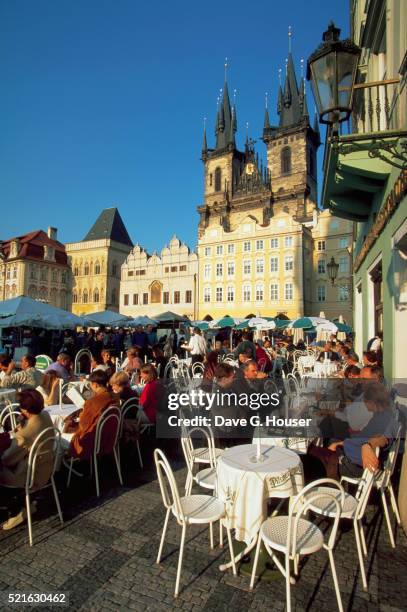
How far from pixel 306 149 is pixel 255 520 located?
59412 millimetres

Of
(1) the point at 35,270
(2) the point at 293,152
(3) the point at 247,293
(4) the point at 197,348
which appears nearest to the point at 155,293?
(3) the point at 247,293

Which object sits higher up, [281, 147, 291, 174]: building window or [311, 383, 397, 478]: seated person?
[281, 147, 291, 174]: building window

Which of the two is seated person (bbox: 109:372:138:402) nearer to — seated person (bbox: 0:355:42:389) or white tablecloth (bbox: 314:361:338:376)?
seated person (bbox: 0:355:42:389)

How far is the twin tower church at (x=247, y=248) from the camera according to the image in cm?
4162

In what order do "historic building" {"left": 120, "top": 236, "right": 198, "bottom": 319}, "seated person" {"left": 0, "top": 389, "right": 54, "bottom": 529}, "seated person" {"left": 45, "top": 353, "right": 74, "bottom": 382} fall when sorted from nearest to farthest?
"seated person" {"left": 0, "top": 389, "right": 54, "bottom": 529}
"seated person" {"left": 45, "top": 353, "right": 74, "bottom": 382}
"historic building" {"left": 120, "top": 236, "right": 198, "bottom": 319}

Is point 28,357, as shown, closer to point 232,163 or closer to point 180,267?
point 180,267

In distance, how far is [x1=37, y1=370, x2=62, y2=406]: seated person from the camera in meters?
5.87

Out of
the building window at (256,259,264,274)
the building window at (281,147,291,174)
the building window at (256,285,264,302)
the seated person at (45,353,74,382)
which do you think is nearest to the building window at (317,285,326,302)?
the building window at (256,285,264,302)

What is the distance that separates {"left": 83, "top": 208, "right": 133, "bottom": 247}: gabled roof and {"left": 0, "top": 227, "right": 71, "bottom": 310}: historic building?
608cm


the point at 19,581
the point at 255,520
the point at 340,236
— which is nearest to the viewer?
the point at 19,581

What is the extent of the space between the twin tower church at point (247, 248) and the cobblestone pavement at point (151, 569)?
37276mm

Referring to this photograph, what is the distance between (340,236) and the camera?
4156 cm

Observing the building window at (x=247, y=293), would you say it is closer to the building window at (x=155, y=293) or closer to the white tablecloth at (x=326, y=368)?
the building window at (x=155, y=293)

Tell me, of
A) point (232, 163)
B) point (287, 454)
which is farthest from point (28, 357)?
point (232, 163)
